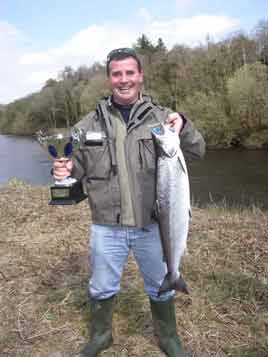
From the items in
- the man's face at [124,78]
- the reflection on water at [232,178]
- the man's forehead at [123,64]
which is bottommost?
the reflection on water at [232,178]

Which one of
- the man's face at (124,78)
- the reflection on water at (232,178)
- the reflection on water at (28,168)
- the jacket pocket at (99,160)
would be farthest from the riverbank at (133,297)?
the reflection on water at (28,168)

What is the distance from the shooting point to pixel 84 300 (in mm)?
4047

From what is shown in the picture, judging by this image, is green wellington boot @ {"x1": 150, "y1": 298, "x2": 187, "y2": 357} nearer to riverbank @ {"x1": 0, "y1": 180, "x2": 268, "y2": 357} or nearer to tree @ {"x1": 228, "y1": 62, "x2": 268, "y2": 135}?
riverbank @ {"x1": 0, "y1": 180, "x2": 268, "y2": 357}

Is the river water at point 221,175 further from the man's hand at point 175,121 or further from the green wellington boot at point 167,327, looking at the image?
the man's hand at point 175,121

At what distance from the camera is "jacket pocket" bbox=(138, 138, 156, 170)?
2871mm

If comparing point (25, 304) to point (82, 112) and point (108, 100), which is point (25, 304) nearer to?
point (108, 100)

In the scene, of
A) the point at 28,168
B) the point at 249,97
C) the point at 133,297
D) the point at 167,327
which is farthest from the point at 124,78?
the point at 249,97

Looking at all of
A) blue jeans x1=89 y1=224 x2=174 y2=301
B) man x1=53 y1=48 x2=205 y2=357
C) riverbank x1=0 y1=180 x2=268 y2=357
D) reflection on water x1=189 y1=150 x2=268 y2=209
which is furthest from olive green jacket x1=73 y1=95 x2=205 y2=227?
reflection on water x1=189 y1=150 x2=268 y2=209

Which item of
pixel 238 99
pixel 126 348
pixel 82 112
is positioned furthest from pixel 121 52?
pixel 82 112

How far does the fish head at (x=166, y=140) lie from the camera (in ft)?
8.19

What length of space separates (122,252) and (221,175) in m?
20.0

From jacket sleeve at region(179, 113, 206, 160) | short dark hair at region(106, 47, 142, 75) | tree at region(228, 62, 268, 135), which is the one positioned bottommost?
jacket sleeve at region(179, 113, 206, 160)

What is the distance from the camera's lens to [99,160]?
288 centimetres

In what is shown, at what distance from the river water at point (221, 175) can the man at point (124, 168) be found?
30.9 ft
